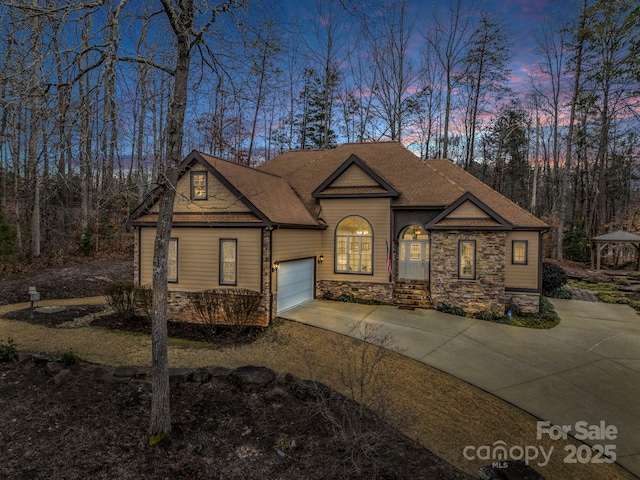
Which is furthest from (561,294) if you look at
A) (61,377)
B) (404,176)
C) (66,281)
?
(66,281)

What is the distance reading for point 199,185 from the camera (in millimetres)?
11570

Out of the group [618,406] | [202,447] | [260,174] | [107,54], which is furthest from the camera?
[260,174]

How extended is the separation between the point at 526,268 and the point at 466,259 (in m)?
2.92

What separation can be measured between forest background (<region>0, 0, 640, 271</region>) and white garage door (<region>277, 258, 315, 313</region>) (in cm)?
503

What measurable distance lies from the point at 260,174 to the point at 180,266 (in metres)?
4.86

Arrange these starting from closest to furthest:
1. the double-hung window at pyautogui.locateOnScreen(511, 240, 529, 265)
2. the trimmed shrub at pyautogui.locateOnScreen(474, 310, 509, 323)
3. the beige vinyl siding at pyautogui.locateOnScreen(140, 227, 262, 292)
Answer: the beige vinyl siding at pyautogui.locateOnScreen(140, 227, 262, 292) → the trimmed shrub at pyautogui.locateOnScreen(474, 310, 509, 323) → the double-hung window at pyautogui.locateOnScreen(511, 240, 529, 265)

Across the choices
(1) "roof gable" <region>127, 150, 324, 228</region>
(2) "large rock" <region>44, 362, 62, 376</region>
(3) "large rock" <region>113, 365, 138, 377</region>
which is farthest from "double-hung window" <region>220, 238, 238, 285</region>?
(2) "large rock" <region>44, 362, 62, 376</region>

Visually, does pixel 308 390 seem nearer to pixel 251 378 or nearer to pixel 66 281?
pixel 251 378

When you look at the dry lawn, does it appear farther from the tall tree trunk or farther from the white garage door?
the tall tree trunk

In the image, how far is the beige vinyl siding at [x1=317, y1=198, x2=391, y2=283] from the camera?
44.8 ft

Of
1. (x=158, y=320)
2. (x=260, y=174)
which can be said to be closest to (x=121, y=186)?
(x=158, y=320)

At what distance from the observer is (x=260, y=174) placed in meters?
13.9

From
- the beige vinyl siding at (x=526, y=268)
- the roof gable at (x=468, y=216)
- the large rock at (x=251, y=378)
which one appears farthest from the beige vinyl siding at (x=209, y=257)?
the beige vinyl siding at (x=526, y=268)

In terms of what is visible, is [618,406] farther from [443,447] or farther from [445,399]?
[443,447]
